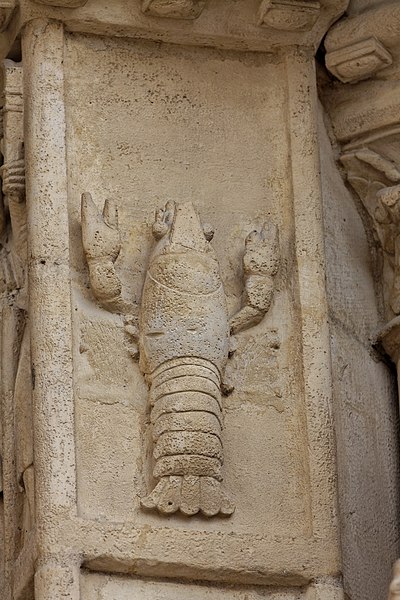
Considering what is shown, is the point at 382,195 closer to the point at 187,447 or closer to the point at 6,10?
the point at 187,447

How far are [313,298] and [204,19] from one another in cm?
76

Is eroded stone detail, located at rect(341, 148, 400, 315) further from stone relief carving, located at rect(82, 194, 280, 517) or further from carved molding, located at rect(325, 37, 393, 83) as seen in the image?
stone relief carving, located at rect(82, 194, 280, 517)

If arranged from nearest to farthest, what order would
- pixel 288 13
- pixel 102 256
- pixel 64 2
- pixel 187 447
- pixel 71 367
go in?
pixel 187 447 < pixel 71 367 < pixel 102 256 < pixel 64 2 < pixel 288 13

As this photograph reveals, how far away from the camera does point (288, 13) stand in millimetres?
6586

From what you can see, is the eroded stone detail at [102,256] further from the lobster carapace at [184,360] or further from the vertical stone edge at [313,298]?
the vertical stone edge at [313,298]

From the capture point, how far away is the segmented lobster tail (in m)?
6.13

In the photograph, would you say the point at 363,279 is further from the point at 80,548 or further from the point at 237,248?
the point at 80,548

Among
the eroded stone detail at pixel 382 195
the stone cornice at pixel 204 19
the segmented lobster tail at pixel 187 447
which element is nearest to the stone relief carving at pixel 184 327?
the segmented lobster tail at pixel 187 447

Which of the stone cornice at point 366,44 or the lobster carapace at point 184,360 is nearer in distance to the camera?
the lobster carapace at point 184,360

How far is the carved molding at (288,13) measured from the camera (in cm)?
657

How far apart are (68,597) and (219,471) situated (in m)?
0.48

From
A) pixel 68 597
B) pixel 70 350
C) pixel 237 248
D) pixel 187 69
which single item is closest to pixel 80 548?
pixel 68 597

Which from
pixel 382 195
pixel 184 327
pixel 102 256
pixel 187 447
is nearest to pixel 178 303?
pixel 184 327

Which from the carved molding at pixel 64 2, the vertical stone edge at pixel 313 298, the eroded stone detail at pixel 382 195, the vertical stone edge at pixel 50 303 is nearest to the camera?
the vertical stone edge at pixel 50 303
